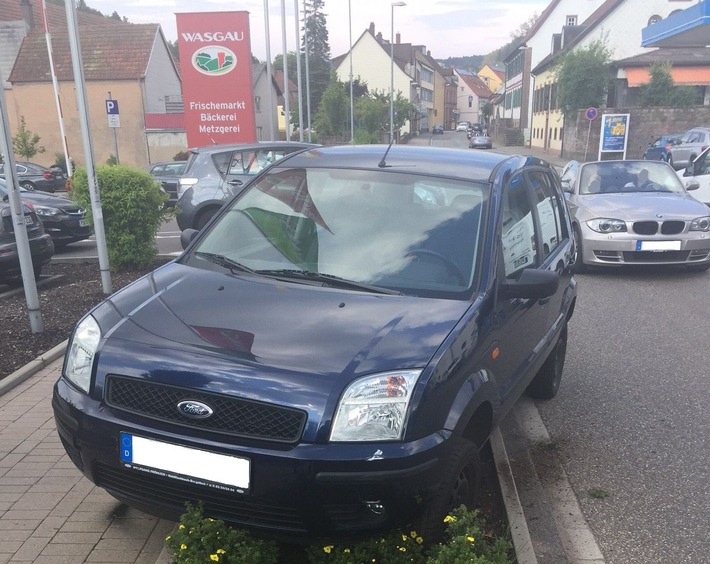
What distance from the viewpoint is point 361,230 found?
355 cm

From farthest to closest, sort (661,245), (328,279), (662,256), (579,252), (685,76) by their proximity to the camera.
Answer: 1. (685,76)
2. (579,252)
3. (662,256)
4. (661,245)
5. (328,279)

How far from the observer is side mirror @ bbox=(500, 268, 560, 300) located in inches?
130

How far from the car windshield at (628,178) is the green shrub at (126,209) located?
20.9ft

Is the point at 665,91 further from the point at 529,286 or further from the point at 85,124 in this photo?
the point at 529,286

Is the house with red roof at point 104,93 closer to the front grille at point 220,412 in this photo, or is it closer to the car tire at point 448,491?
the front grille at point 220,412

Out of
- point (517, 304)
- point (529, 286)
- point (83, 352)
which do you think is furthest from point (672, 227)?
point (83, 352)

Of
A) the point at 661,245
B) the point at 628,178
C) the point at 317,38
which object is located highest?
the point at 317,38

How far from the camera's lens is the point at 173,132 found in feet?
123

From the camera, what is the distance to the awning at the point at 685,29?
753 inches

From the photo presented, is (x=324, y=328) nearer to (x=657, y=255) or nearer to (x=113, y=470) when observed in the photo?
(x=113, y=470)

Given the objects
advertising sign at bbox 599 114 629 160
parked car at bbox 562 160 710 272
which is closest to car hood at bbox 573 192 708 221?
parked car at bbox 562 160 710 272

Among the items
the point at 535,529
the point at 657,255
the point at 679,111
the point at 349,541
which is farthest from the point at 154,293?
the point at 679,111

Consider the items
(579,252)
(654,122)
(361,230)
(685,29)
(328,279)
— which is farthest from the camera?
(654,122)

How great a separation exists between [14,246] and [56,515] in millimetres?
5789
